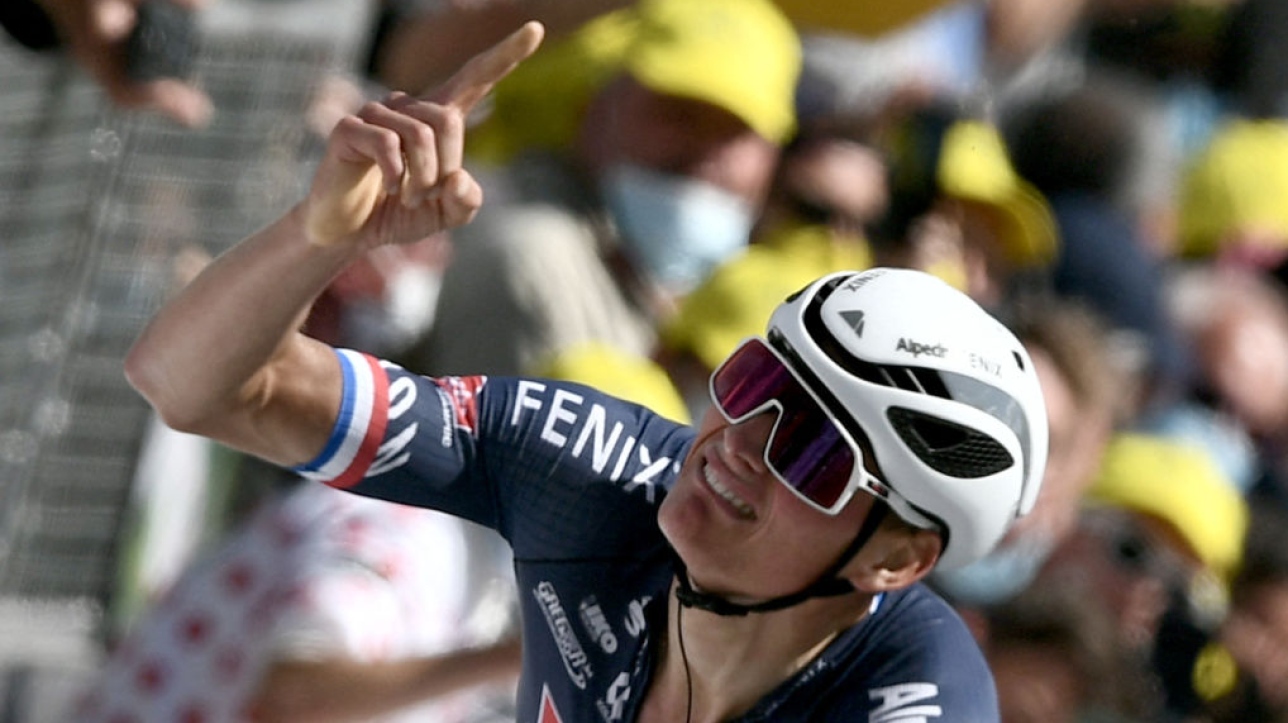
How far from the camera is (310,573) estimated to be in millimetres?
4094

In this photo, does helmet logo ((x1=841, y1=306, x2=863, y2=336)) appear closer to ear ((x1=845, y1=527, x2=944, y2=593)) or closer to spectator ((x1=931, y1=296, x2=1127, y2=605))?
ear ((x1=845, y1=527, x2=944, y2=593))

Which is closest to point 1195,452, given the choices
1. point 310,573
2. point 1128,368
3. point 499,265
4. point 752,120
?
point 1128,368

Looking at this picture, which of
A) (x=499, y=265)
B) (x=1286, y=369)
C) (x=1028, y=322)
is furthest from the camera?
(x=1286, y=369)

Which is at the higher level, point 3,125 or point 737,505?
point 737,505

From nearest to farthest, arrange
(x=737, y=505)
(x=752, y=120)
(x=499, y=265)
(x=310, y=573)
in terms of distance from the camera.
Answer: (x=737, y=505) → (x=310, y=573) → (x=499, y=265) → (x=752, y=120)

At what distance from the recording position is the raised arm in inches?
104

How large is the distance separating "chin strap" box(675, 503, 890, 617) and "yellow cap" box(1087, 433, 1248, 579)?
2.74 meters

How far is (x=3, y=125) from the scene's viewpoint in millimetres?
5512

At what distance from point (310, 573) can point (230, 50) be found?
191cm

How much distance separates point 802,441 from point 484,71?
2.17ft

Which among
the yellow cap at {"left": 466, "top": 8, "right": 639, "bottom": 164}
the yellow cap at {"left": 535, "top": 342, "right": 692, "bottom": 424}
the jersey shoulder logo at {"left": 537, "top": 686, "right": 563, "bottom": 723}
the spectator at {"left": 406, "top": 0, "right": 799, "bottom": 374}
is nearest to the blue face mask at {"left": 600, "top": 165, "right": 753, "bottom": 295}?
the spectator at {"left": 406, "top": 0, "right": 799, "bottom": 374}

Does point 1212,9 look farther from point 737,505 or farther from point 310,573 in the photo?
point 737,505

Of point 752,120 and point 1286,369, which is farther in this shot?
point 1286,369

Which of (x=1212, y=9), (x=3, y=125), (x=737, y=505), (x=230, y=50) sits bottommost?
(x=3, y=125)
